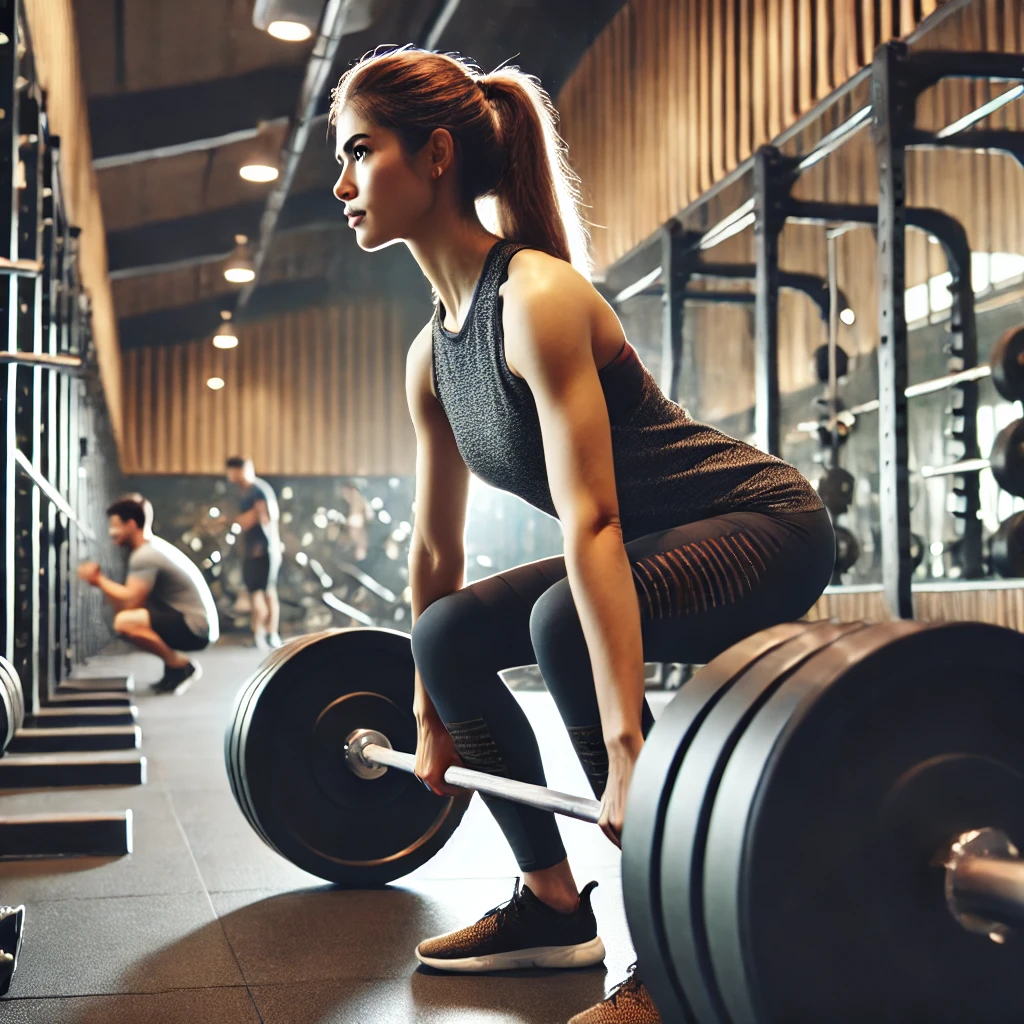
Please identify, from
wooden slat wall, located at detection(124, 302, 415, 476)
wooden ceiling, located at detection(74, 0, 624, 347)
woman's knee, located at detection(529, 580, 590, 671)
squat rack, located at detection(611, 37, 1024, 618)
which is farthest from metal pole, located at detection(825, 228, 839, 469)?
wooden slat wall, located at detection(124, 302, 415, 476)

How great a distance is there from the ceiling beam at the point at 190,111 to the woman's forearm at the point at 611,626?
5.47 m

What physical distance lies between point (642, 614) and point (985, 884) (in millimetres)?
449

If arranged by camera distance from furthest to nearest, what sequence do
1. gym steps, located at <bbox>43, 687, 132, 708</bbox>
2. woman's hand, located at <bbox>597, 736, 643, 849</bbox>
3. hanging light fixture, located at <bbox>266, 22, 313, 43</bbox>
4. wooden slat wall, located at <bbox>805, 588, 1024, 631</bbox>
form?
1. hanging light fixture, located at <bbox>266, 22, 313, 43</bbox>
2. wooden slat wall, located at <bbox>805, 588, 1024, 631</bbox>
3. gym steps, located at <bbox>43, 687, 132, 708</bbox>
4. woman's hand, located at <bbox>597, 736, 643, 849</bbox>

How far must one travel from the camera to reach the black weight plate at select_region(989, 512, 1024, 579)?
4.20m

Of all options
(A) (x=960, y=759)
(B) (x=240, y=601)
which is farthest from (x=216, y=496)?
(A) (x=960, y=759)

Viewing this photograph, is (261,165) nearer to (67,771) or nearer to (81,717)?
(81,717)

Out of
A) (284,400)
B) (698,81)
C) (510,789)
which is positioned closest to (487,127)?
(510,789)

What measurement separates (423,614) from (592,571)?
440mm

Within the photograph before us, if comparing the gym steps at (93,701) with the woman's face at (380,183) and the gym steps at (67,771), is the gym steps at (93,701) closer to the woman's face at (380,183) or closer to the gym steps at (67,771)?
the gym steps at (67,771)

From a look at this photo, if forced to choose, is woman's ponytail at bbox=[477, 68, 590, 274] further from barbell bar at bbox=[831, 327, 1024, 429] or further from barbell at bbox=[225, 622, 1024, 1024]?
barbell bar at bbox=[831, 327, 1024, 429]

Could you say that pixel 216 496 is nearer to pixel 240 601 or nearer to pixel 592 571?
pixel 240 601

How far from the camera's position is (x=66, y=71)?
15.6 feet

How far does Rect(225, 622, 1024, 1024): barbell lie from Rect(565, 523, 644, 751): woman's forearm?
0.16 m

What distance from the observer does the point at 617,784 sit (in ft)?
3.60
